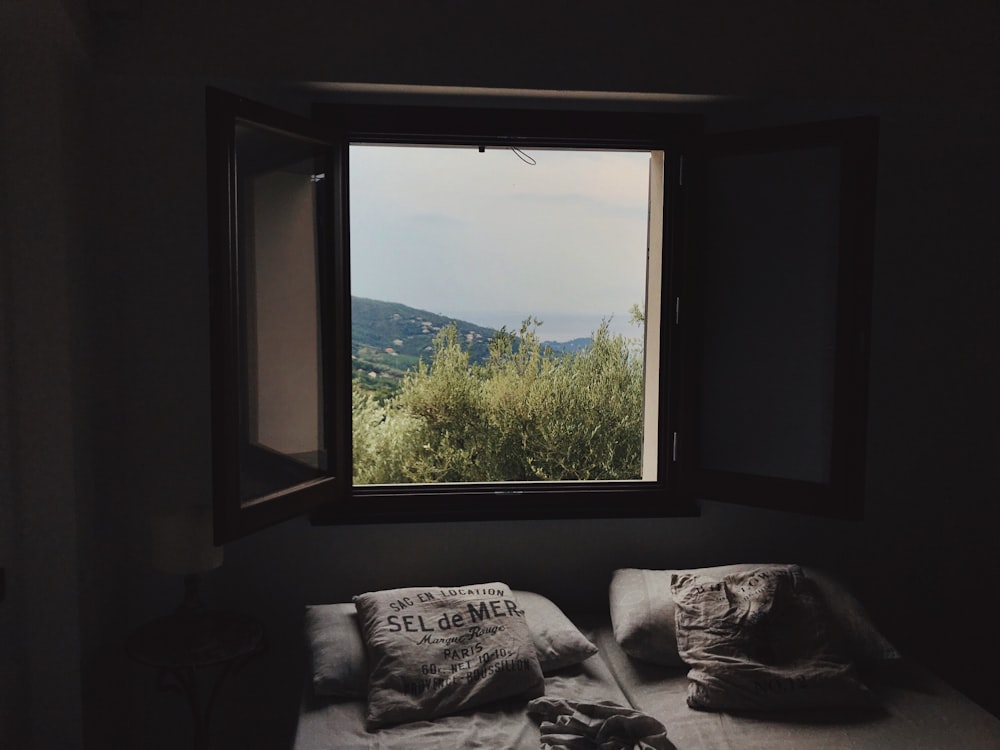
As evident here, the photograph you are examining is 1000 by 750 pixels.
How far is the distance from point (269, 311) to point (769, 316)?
5.73 feet

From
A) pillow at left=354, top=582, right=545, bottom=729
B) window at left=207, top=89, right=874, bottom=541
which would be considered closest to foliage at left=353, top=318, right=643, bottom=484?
window at left=207, top=89, right=874, bottom=541

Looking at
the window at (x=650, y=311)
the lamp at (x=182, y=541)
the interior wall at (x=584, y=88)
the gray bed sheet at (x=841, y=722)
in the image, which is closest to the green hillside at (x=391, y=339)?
the window at (x=650, y=311)

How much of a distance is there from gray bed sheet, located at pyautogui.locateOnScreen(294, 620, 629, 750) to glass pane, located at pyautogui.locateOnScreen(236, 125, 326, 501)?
69cm

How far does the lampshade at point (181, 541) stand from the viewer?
2607 mm

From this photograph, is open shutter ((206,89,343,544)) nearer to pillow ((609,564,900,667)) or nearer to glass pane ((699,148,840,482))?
pillow ((609,564,900,667))

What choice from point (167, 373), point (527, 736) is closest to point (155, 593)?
point (167, 373)

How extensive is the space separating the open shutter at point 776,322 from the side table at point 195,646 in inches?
63.8

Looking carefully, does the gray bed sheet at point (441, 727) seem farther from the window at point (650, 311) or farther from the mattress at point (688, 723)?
the window at point (650, 311)

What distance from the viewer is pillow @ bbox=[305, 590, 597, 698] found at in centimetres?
251

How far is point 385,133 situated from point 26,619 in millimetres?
1930

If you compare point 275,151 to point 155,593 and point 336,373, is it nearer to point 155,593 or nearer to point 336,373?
point 336,373

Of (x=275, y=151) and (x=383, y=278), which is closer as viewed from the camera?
(x=275, y=151)

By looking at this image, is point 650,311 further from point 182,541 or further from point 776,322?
point 182,541

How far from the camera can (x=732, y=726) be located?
2400mm
